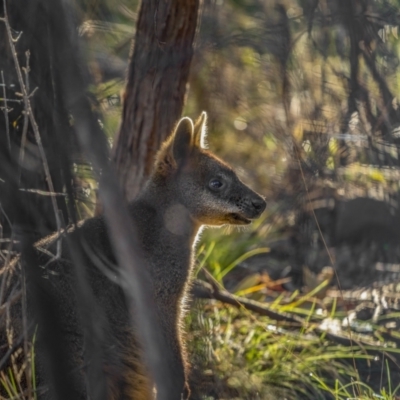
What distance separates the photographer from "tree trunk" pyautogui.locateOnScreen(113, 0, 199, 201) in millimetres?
5812

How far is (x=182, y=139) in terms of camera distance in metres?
5.17

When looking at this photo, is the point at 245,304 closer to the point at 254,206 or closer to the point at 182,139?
the point at 254,206

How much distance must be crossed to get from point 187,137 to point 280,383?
5.45ft

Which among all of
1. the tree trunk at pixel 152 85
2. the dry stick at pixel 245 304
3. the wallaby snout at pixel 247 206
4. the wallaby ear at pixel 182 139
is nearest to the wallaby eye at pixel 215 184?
the wallaby snout at pixel 247 206

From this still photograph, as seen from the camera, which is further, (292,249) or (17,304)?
(292,249)

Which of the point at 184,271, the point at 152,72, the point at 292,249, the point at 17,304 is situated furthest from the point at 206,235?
the point at 17,304

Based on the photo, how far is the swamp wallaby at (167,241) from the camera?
4.54 m

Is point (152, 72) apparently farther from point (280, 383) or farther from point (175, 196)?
point (280, 383)

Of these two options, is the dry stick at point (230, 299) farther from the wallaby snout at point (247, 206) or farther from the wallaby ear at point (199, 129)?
the wallaby ear at point (199, 129)

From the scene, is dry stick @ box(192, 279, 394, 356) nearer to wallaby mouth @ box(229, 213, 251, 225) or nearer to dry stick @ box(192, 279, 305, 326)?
dry stick @ box(192, 279, 305, 326)

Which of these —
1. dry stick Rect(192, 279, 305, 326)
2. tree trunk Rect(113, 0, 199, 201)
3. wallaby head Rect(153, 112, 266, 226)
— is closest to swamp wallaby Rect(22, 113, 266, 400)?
wallaby head Rect(153, 112, 266, 226)

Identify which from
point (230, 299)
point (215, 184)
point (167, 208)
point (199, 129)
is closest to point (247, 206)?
point (215, 184)

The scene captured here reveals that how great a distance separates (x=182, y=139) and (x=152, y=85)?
87 cm

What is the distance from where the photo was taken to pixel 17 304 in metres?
4.29
